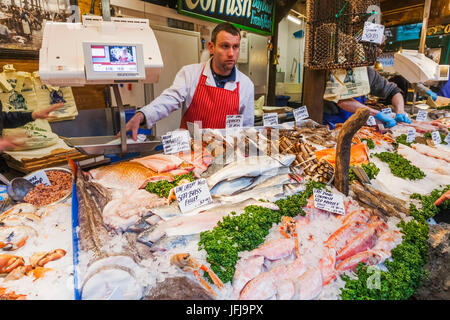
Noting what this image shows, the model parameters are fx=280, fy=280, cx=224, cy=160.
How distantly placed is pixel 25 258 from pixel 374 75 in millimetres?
4857

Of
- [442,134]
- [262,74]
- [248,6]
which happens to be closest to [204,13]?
[248,6]

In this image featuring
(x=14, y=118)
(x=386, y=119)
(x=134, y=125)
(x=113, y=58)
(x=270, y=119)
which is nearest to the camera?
(x=113, y=58)

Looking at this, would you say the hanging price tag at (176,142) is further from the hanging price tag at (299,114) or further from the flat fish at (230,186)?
the hanging price tag at (299,114)

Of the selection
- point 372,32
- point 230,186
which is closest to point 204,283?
point 230,186

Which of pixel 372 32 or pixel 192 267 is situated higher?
pixel 372 32

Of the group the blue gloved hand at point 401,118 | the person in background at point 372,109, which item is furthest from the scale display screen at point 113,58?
the blue gloved hand at point 401,118

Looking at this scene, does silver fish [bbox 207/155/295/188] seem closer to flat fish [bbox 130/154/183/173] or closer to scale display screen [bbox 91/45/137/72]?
flat fish [bbox 130/154/183/173]

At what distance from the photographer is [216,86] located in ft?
11.4

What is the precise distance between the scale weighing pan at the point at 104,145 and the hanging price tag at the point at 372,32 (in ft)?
7.84

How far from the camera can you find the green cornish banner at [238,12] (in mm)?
5633

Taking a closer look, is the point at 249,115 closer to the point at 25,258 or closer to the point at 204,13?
the point at 25,258

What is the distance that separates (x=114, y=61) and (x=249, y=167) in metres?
1.09

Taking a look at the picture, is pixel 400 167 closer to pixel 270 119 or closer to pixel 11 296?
pixel 270 119

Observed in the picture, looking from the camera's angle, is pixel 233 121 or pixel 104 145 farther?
pixel 233 121
